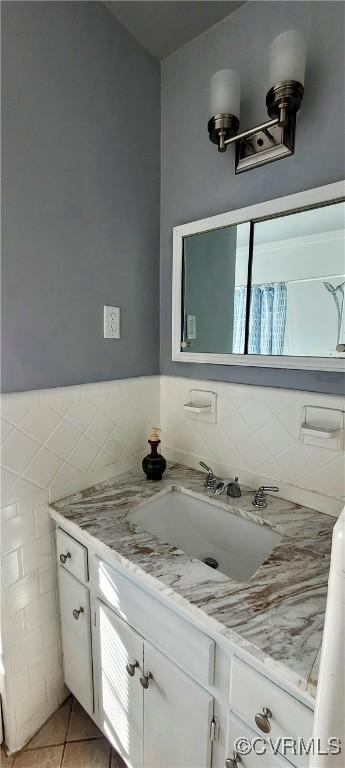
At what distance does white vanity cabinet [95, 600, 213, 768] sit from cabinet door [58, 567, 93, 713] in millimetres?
54

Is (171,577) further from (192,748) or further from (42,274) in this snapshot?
(42,274)

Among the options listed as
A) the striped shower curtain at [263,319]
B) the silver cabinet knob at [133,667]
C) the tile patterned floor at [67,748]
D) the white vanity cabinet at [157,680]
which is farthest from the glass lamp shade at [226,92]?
the tile patterned floor at [67,748]

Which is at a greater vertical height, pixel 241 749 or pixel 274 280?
pixel 274 280

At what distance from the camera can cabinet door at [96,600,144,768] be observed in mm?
841

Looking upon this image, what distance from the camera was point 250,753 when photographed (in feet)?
2.04

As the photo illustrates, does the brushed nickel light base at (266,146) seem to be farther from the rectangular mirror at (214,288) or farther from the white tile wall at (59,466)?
the white tile wall at (59,466)

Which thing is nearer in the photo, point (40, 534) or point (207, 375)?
point (40, 534)

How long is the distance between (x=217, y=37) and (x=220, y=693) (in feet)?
A: 6.16

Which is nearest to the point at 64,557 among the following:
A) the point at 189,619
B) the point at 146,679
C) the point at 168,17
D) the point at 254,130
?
the point at 146,679

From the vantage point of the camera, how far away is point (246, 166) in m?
1.05

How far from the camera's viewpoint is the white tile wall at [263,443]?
38.9 inches

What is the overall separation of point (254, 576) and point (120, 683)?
0.55 meters

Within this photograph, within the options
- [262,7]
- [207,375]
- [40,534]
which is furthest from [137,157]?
[40,534]

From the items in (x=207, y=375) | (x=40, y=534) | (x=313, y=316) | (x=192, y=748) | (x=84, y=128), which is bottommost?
(x=192, y=748)
